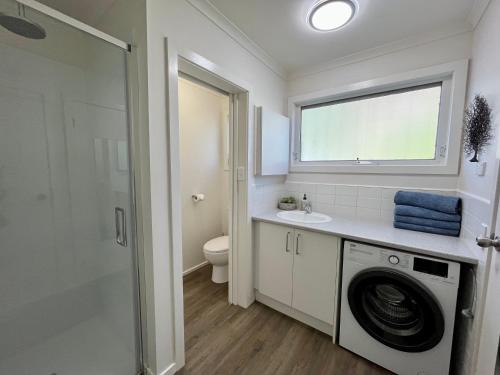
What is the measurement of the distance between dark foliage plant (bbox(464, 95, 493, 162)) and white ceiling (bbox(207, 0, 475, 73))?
2.11 feet

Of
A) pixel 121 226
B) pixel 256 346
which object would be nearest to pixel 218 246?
pixel 256 346

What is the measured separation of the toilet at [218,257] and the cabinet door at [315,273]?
0.84 m

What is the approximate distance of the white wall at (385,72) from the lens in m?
1.51

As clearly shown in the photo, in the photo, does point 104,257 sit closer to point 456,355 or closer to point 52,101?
point 52,101

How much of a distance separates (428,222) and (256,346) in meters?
1.55

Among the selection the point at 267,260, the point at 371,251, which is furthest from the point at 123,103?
the point at 371,251

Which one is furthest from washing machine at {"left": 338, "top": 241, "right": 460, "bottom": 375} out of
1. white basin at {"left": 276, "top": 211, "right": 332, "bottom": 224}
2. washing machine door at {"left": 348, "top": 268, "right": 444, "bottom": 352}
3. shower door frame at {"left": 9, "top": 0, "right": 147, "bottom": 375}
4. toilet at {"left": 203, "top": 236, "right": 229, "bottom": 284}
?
shower door frame at {"left": 9, "top": 0, "right": 147, "bottom": 375}

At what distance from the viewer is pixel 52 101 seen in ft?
4.41

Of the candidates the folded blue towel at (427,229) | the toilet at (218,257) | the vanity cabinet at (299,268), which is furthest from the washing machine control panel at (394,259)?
the toilet at (218,257)

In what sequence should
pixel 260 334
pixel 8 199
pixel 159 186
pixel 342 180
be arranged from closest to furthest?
pixel 159 186 < pixel 8 199 < pixel 260 334 < pixel 342 180

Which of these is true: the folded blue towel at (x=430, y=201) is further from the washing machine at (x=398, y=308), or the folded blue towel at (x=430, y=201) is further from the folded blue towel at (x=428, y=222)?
the washing machine at (x=398, y=308)

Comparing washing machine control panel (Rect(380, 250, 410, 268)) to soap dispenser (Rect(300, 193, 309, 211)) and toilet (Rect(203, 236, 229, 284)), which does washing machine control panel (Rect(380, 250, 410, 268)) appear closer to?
soap dispenser (Rect(300, 193, 309, 211))

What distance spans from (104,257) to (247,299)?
1.26m

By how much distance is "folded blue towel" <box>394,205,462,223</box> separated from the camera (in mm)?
1434
